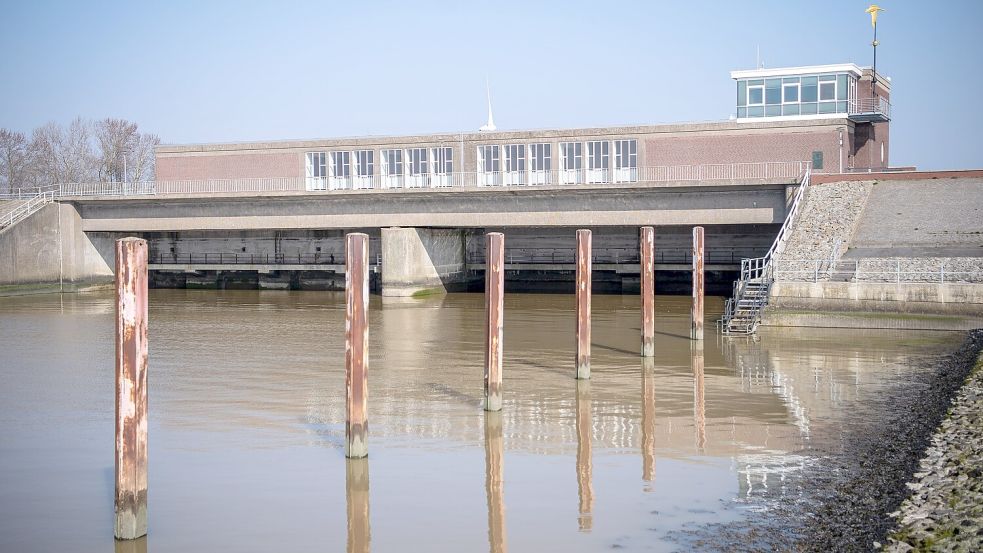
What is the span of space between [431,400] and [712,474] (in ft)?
22.7

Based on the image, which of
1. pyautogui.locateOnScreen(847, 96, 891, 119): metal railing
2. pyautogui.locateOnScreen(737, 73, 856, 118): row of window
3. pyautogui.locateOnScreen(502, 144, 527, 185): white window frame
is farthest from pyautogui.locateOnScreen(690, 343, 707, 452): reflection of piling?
pyautogui.locateOnScreen(847, 96, 891, 119): metal railing

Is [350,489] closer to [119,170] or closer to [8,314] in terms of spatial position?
[8,314]

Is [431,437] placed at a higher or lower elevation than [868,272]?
lower

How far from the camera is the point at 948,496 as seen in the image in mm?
11180

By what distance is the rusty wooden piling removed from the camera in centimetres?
1426

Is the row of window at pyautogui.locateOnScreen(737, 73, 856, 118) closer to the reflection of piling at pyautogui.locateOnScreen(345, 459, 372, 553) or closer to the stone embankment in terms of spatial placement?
the stone embankment

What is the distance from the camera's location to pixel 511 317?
36094 mm

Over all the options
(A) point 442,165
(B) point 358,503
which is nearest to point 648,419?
(B) point 358,503

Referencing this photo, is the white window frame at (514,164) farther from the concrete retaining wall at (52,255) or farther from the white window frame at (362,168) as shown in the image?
the concrete retaining wall at (52,255)

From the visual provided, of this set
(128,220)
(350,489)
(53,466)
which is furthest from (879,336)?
(128,220)

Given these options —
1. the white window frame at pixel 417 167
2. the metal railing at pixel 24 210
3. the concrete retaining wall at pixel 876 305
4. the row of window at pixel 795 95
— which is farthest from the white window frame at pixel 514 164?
the metal railing at pixel 24 210

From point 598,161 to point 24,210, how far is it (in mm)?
27237

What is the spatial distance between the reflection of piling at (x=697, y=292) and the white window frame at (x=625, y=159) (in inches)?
706

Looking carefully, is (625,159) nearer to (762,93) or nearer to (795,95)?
(762,93)
